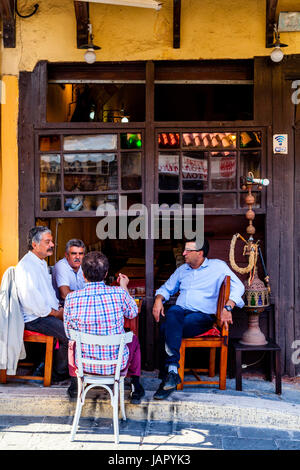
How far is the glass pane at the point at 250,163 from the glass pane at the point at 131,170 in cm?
115

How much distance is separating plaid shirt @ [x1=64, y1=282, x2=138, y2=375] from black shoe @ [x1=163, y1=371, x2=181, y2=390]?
727mm

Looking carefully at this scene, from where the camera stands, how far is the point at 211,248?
587 centimetres

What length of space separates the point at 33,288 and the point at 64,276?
1.73 feet

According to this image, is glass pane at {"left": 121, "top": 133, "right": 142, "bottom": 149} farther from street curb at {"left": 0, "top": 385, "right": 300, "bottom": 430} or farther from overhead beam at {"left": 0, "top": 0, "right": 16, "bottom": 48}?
street curb at {"left": 0, "top": 385, "right": 300, "bottom": 430}

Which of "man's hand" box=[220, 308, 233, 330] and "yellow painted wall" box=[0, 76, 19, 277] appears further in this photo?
"yellow painted wall" box=[0, 76, 19, 277]

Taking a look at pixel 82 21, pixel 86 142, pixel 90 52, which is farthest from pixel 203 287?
pixel 82 21

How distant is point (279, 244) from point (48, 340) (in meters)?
2.61

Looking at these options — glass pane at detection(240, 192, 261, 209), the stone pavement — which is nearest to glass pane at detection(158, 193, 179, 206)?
glass pane at detection(240, 192, 261, 209)

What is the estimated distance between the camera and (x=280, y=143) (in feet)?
17.3

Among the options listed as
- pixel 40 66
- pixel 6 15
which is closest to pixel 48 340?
pixel 40 66

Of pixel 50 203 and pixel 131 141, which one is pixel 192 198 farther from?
pixel 50 203

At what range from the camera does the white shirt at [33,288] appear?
4.72 metres

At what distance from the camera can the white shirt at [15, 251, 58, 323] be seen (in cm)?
472

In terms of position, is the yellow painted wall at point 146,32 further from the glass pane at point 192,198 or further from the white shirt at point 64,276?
the white shirt at point 64,276
